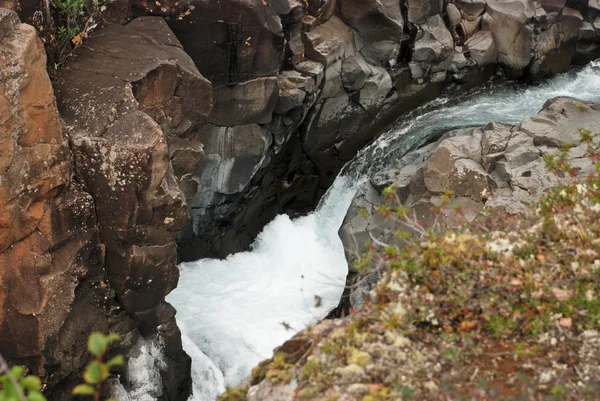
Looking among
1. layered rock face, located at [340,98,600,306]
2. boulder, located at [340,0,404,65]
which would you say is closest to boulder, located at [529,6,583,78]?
boulder, located at [340,0,404,65]

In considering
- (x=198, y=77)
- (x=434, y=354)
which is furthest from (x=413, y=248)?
(x=198, y=77)

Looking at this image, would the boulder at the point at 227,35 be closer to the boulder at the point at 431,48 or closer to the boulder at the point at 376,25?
the boulder at the point at 376,25

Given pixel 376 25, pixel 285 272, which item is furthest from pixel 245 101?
pixel 376 25

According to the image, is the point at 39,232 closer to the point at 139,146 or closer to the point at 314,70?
the point at 139,146

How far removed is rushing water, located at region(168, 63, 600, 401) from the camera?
41.9 ft

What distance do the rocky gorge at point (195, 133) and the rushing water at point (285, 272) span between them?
46 centimetres

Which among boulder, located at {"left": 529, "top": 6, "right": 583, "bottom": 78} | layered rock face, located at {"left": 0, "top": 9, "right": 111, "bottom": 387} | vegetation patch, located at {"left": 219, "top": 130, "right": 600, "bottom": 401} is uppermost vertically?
vegetation patch, located at {"left": 219, "top": 130, "right": 600, "bottom": 401}

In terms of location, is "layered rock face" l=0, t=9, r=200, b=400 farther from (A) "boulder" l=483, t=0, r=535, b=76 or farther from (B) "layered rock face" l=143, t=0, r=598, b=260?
(A) "boulder" l=483, t=0, r=535, b=76

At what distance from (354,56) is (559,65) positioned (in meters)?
7.41

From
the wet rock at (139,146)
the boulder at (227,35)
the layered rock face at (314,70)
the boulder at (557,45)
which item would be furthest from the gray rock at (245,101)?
the boulder at (557,45)

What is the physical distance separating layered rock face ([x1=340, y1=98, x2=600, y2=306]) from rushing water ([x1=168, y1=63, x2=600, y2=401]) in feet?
4.91

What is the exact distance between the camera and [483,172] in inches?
508

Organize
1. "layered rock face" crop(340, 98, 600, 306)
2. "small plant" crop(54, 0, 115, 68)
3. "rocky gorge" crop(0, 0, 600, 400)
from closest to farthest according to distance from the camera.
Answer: "rocky gorge" crop(0, 0, 600, 400)
"small plant" crop(54, 0, 115, 68)
"layered rock face" crop(340, 98, 600, 306)

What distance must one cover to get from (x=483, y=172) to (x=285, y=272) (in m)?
4.70
